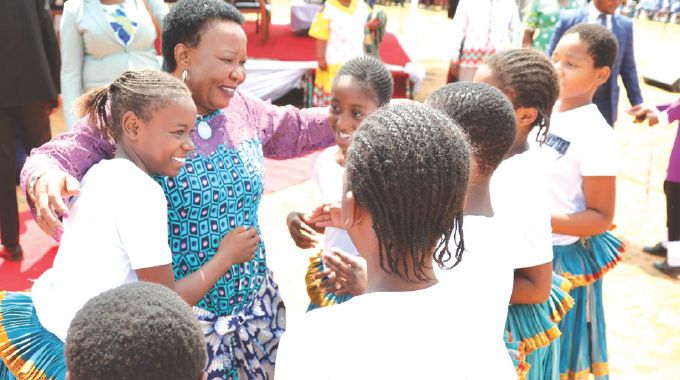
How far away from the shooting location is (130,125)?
1.73 m

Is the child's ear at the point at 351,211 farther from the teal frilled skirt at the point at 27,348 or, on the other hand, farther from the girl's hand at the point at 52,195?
the teal frilled skirt at the point at 27,348

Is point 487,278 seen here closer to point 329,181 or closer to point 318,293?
point 318,293

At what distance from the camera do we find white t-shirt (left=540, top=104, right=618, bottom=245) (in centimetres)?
245

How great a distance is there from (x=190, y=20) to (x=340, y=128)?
0.62 m

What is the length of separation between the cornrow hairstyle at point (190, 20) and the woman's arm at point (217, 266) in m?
0.60

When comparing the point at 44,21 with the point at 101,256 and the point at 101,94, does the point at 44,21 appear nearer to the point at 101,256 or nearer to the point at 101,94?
the point at 101,94

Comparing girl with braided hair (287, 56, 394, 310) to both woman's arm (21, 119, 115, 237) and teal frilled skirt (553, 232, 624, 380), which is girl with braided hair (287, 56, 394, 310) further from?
teal frilled skirt (553, 232, 624, 380)

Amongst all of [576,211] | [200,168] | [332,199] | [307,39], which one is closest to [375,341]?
[200,168]

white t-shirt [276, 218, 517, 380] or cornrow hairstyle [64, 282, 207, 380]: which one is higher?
white t-shirt [276, 218, 517, 380]

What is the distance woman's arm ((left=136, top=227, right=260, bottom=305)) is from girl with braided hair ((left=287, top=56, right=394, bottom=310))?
33 cm

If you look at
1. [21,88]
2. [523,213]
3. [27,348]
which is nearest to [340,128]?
[523,213]

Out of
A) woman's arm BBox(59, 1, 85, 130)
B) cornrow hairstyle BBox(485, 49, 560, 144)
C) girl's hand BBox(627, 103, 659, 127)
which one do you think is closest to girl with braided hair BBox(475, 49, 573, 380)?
cornrow hairstyle BBox(485, 49, 560, 144)

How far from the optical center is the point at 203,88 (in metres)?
2.00

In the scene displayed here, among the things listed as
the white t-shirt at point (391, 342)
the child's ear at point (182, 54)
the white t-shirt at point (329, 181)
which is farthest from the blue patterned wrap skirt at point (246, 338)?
the white t-shirt at point (391, 342)
